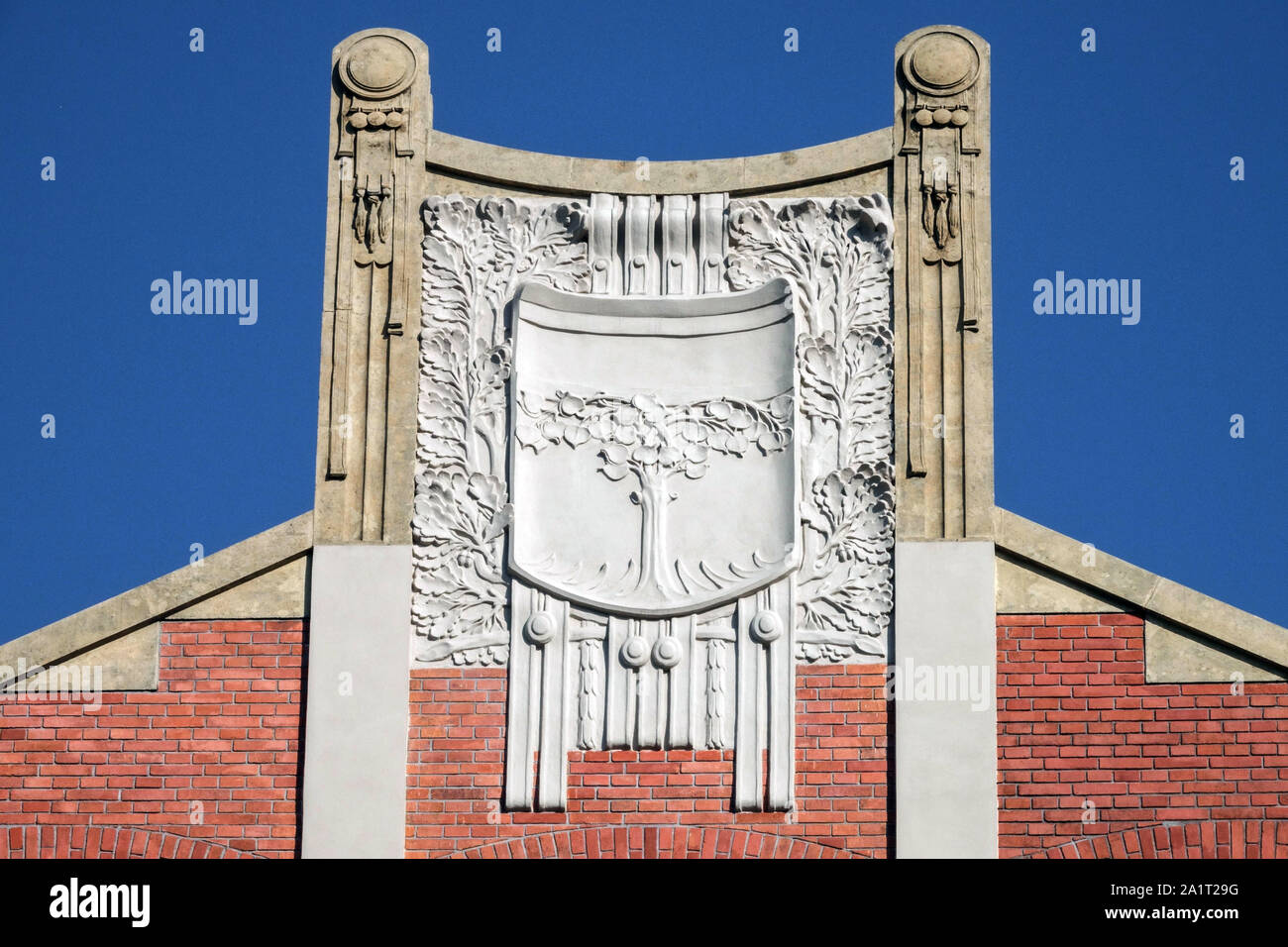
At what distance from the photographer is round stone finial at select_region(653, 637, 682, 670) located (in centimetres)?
1540

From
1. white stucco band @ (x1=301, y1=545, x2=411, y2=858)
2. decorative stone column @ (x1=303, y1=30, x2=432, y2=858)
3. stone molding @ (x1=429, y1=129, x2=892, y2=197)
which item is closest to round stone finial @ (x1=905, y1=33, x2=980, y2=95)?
stone molding @ (x1=429, y1=129, x2=892, y2=197)

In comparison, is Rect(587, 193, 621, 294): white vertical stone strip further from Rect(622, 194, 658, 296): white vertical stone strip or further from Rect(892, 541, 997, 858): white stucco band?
Rect(892, 541, 997, 858): white stucco band

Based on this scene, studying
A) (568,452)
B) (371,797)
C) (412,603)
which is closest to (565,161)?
(568,452)

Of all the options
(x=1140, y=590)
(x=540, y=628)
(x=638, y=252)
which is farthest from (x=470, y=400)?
(x=1140, y=590)

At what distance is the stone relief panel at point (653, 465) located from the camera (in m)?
15.4

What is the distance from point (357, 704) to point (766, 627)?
2591 millimetres

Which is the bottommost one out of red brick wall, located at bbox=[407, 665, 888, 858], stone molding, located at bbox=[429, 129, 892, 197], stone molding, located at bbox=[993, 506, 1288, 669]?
red brick wall, located at bbox=[407, 665, 888, 858]

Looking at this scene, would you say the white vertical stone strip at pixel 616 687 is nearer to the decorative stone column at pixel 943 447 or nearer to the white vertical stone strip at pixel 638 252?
the decorative stone column at pixel 943 447

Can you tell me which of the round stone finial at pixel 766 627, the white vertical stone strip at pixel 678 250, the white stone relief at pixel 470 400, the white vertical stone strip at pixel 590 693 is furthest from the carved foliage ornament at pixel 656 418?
the white vertical stone strip at pixel 590 693

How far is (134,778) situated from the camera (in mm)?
15461

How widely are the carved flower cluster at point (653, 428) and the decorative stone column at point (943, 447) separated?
881 mm

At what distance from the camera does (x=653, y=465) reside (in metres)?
15.9

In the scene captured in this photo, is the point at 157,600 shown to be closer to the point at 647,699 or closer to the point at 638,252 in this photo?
the point at 647,699

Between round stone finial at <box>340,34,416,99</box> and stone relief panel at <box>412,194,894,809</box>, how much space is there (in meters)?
0.87
